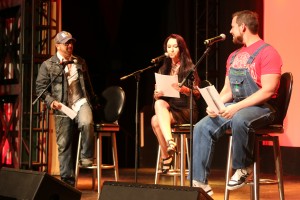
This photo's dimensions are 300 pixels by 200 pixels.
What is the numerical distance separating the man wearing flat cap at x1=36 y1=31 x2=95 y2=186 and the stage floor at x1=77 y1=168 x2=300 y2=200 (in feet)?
1.15

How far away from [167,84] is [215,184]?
6.48 ft

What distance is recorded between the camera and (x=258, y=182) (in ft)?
12.8

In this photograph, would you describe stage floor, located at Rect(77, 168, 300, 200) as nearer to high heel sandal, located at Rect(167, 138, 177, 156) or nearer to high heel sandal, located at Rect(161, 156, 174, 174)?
high heel sandal, located at Rect(161, 156, 174, 174)

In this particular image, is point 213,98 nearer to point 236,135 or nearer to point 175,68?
point 236,135

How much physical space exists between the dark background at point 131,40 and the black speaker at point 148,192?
5.01 meters

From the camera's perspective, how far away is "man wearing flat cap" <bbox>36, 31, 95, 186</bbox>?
5.34 metres

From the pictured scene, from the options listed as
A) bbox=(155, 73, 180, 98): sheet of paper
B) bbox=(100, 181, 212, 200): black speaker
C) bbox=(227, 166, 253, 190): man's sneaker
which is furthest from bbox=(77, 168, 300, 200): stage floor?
bbox=(100, 181, 212, 200): black speaker

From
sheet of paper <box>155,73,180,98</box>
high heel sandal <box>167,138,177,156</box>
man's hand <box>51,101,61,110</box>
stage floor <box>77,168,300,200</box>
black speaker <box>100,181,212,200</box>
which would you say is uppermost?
sheet of paper <box>155,73,180,98</box>

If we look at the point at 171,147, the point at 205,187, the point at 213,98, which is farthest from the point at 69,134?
the point at 213,98

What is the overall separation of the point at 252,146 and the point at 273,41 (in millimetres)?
3416

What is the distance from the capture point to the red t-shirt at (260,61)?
3.95 meters

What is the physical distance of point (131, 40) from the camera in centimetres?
880

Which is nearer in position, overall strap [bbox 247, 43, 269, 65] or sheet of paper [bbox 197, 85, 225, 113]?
sheet of paper [bbox 197, 85, 225, 113]

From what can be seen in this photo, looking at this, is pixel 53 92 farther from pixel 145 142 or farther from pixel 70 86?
pixel 145 142
